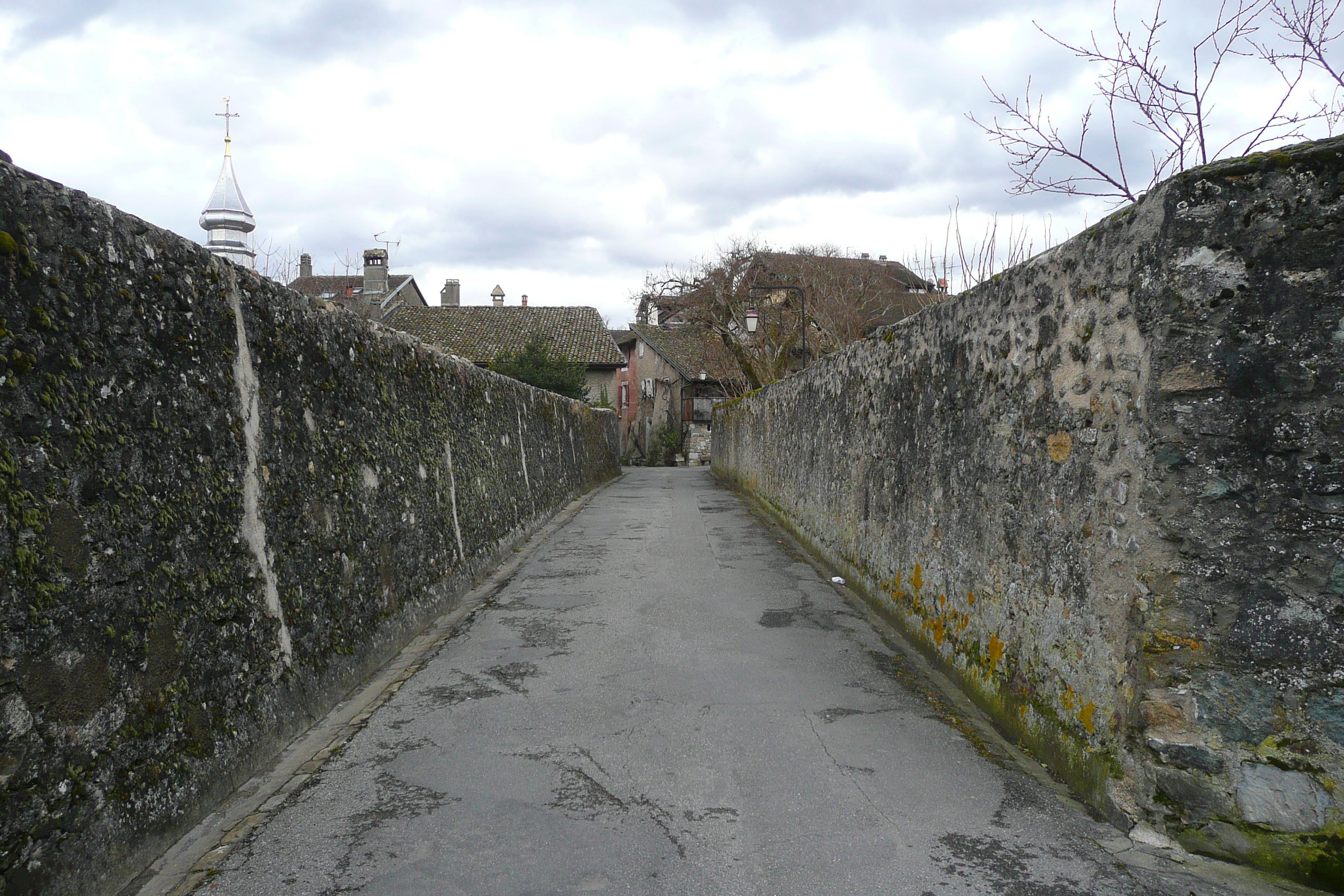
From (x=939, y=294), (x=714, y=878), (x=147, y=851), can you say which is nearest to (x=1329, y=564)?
(x=714, y=878)

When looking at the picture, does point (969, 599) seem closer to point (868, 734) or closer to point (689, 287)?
point (868, 734)

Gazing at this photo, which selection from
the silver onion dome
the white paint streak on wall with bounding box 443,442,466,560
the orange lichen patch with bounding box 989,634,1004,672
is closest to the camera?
the orange lichen patch with bounding box 989,634,1004,672

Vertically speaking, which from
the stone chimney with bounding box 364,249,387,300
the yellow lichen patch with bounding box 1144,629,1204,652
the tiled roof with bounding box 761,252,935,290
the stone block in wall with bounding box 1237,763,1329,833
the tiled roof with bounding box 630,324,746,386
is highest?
the stone chimney with bounding box 364,249,387,300

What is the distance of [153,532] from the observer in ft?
10.2

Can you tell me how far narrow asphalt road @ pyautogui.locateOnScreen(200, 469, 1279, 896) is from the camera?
2857mm

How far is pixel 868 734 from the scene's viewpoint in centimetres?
419

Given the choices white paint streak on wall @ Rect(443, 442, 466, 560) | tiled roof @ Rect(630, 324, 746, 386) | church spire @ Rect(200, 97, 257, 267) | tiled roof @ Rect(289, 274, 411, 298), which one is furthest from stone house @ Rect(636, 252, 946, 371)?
white paint streak on wall @ Rect(443, 442, 466, 560)

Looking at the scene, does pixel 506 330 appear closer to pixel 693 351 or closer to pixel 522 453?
pixel 693 351

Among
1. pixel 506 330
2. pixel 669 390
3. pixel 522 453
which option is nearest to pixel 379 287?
pixel 506 330

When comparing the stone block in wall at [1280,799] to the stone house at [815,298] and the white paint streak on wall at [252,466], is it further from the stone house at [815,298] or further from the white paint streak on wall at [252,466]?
the stone house at [815,298]

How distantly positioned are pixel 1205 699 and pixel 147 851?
3.69m

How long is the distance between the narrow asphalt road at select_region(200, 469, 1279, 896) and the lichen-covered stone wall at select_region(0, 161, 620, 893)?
42cm

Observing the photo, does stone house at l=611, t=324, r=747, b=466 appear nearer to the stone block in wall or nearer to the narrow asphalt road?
the narrow asphalt road

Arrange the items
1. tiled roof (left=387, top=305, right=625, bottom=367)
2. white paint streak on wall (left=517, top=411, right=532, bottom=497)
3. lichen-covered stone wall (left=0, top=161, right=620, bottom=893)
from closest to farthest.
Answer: lichen-covered stone wall (left=0, top=161, right=620, bottom=893) → white paint streak on wall (left=517, top=411, right=532, bottom=497) → tiled roof (left=387, top=305, right=625, bottom=367)
